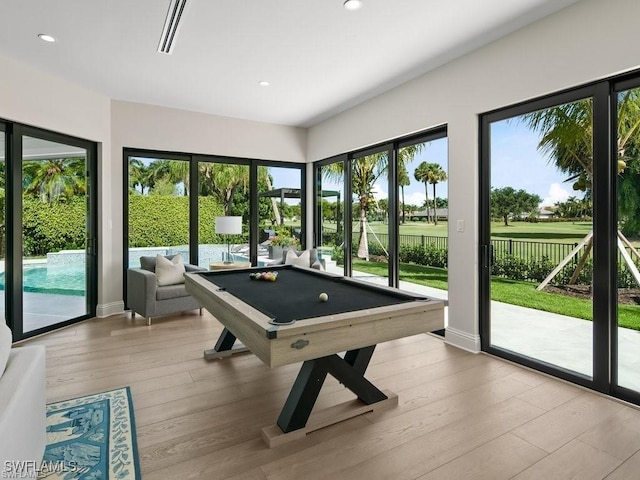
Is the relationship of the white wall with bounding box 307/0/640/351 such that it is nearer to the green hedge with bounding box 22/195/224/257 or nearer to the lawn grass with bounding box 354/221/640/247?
Result: the lawn grass with bounding box 354/221/640/247

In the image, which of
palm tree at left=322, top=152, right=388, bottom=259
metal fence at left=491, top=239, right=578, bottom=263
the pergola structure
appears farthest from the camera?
Answer: the pergola structure

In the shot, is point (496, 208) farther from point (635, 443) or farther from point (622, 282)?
point (635, 443)

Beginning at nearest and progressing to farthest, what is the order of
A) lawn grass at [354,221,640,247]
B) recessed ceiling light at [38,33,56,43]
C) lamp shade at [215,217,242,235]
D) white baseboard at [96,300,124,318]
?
lawn grass at [354,221,640,247] < recessed ceiling light at [38,33,56,43] < white baseboard at [96,300,124,318] < lamp shade at [215,217,242,235]

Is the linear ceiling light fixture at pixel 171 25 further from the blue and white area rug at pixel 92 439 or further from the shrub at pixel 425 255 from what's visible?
the shrub at pixel 425 255

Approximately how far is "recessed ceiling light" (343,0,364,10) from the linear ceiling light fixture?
1.17 m

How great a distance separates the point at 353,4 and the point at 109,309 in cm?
456

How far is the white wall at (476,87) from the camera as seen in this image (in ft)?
8.45

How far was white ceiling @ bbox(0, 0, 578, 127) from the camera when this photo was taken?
278cm

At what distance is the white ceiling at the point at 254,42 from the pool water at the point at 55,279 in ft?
7.17

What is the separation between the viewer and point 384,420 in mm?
2297

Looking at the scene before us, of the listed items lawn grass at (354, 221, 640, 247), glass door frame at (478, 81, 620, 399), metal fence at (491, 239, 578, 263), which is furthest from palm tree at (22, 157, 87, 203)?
glass door frame at (478, 81, 620, 399)

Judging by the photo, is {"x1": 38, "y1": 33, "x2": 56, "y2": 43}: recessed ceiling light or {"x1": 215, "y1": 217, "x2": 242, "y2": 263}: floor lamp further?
{"x1": 215, "y1": 217, "x2": 242, "y2": 263}: floor lamp

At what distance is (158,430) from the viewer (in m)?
2.18

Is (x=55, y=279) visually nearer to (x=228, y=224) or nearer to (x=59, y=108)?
(x=59, y=108)
